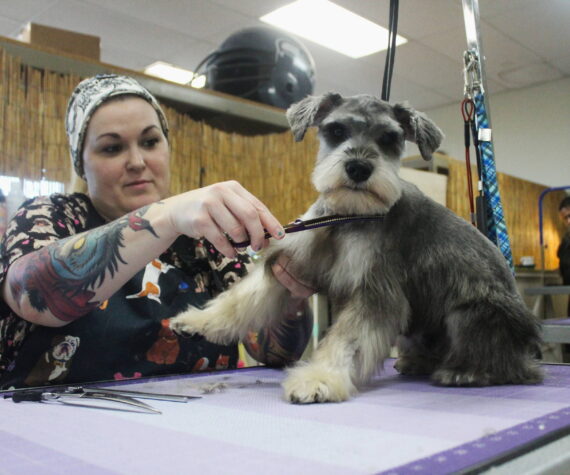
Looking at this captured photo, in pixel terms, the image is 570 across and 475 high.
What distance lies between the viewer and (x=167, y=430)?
2.05ft

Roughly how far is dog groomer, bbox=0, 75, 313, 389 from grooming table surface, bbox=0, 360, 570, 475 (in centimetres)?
27

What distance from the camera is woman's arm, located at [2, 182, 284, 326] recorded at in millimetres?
892

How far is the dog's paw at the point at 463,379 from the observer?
936 millimetres

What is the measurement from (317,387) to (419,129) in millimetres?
551

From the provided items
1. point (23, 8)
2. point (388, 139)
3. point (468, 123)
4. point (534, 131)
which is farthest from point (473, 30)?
point (534, 131)

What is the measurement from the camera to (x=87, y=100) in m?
1.43

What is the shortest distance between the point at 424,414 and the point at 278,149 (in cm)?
241

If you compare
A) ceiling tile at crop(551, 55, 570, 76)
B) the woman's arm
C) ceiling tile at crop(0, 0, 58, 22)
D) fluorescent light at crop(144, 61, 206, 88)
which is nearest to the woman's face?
the woman's arm

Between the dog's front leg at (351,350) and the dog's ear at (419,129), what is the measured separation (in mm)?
358

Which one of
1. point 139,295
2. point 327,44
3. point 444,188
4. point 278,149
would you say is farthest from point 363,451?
point 327,44

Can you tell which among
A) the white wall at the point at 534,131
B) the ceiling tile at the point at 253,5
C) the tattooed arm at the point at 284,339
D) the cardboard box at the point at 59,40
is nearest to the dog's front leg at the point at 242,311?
the tattooed arm at the point at 284,339

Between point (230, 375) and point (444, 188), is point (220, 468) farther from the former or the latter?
point (444, 188)

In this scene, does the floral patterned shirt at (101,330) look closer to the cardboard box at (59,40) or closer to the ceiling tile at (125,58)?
the cardboard box at (59,40)

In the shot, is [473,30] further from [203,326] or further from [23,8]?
[23,8]
